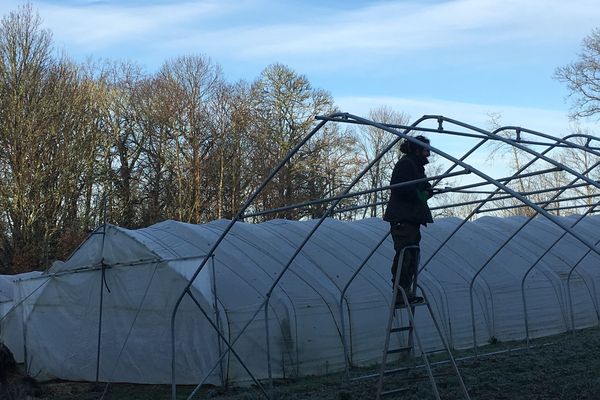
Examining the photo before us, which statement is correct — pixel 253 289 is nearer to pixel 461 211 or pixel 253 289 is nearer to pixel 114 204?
pixel 114 204

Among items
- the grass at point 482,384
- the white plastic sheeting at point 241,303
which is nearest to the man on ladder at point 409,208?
the grass at point 482,384

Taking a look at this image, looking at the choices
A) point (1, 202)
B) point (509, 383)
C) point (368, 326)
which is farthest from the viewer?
point (1, 202)

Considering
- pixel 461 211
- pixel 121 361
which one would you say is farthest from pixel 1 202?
pixel 461 211

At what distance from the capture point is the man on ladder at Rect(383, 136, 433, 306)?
8508 mm

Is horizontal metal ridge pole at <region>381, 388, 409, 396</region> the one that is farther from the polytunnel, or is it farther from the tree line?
the tree line

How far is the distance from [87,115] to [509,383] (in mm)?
24739

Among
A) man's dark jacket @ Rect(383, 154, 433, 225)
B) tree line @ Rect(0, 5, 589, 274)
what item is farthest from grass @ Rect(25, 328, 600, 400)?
tree line @ Rect(0, 5, 589, 274)

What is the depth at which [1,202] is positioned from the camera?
2745 centimetres

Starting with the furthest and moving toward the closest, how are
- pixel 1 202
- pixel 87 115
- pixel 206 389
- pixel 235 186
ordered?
pixel 235 186 < pixel 87 115 < pixel 1 202 < pixel 206 389

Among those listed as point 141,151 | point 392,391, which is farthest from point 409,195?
point 141,151

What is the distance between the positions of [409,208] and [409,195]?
0.50 feet

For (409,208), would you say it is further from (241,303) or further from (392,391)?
(241,303)

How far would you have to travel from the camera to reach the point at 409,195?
28.5 ft

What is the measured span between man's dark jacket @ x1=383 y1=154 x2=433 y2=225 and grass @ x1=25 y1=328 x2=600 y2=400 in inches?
79.3
